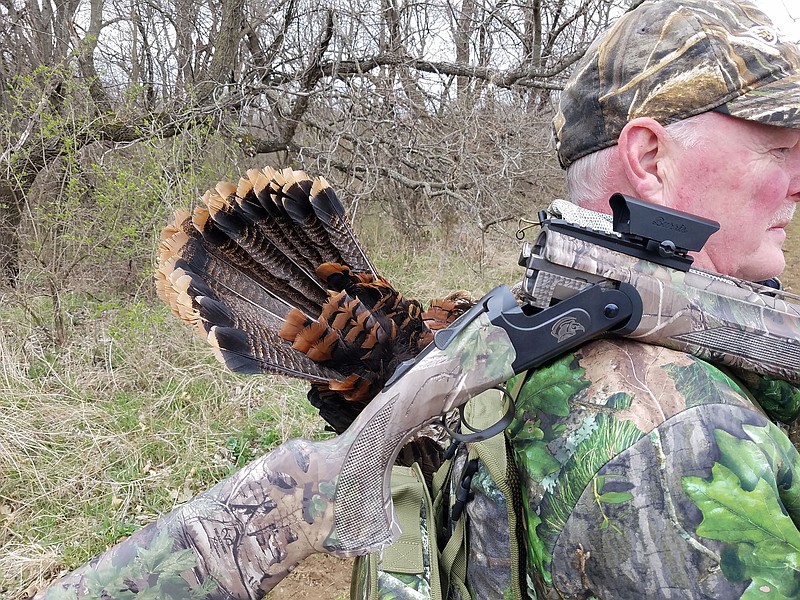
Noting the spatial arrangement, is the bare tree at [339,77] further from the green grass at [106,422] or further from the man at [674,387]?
the man at [674,387]

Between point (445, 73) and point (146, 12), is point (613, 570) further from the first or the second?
point (146, 12)

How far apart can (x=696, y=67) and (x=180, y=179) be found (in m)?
5.15

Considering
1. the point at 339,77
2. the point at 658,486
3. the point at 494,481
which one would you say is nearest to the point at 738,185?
the point at 658,486

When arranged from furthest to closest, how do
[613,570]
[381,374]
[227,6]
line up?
[227,6]
[381,374]
[613,570]

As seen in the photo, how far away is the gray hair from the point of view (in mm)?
1262

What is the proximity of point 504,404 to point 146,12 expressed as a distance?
767 centimetres

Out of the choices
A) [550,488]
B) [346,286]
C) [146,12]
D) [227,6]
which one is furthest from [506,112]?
[550,488]

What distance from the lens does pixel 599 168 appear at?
140 centimetres

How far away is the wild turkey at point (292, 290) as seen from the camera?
147 cm

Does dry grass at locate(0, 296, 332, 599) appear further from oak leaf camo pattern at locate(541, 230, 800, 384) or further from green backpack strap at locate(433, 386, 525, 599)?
oak leaf camo pattern at locate(541, 230, 800, 384)

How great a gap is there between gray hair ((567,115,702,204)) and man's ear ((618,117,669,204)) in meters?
0.03

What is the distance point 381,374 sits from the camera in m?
1.56

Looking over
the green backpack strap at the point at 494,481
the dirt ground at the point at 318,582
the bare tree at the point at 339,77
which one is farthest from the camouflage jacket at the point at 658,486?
the bare tree at the point at 339,77

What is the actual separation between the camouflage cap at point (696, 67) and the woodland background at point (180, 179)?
3.66 meters
